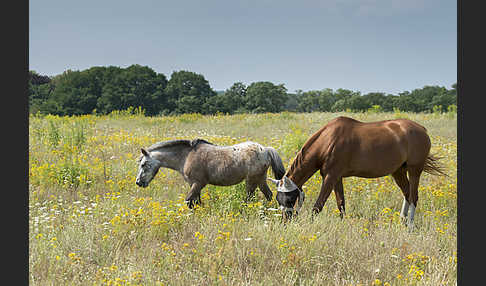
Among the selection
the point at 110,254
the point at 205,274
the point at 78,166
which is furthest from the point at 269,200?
the point at 78,166

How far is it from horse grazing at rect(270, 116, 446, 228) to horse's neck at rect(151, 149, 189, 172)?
1570 millimetres

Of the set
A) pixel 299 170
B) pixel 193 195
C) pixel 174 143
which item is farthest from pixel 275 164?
pixel 174 143

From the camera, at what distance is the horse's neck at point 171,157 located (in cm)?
560

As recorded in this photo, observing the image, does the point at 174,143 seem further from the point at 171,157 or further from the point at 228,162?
the point at 228,162

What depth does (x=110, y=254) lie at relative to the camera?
167 inches

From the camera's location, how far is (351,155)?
5.56 meters

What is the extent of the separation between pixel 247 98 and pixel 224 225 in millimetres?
68430

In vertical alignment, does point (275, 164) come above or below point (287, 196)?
above

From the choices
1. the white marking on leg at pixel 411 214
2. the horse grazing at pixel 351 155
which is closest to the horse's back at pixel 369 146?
the horse grazing at pixel 351 155

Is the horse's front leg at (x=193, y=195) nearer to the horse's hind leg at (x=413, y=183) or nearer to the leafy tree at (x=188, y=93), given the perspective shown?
the horse's hind leg at (x=413, y=183)

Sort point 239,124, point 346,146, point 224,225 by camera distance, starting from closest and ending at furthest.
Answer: point 224,225 < point 346,146 < point 239,124

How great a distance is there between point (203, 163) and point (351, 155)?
2368 mm

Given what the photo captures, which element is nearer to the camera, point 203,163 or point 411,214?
point 203,163

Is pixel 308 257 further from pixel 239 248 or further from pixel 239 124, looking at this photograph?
pixel 239 124
